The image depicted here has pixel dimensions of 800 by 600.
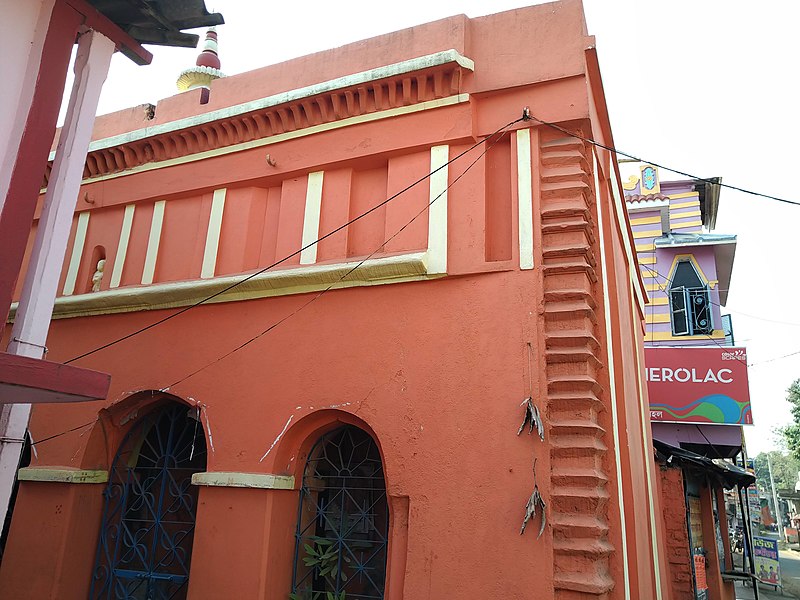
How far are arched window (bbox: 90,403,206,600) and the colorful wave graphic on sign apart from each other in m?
10.5

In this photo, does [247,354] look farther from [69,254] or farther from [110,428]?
[69,254]

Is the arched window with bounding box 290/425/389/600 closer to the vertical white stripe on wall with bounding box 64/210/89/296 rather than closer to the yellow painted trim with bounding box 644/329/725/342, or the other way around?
the vertical white stripe on wall with bounding box 64/210/89/296

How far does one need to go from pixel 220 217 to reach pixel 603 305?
4315mm

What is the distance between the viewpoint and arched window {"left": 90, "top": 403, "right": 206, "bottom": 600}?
6.50 meters

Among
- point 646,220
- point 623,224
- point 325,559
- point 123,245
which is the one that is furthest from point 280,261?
point 646,220

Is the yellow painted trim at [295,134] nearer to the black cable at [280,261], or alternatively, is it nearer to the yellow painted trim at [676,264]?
the black cable at [280,261]

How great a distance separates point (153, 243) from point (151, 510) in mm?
3068

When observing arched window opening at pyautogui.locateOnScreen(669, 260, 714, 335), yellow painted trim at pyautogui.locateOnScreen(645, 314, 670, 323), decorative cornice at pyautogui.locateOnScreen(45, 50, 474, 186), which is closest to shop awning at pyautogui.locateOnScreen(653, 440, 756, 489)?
arched window opening at pyautogui.locateOnScreen(669, 260, 714, 335)

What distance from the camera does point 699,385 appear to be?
44.2ft

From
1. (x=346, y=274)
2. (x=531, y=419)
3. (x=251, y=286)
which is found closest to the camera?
(x=531, y=419)

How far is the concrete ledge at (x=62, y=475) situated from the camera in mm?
6677

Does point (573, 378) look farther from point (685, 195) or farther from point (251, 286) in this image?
point (685, 195)

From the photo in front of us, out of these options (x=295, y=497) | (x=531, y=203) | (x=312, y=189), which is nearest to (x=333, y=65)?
(x=312, y=189)

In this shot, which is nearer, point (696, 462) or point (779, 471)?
point (696, 462)
